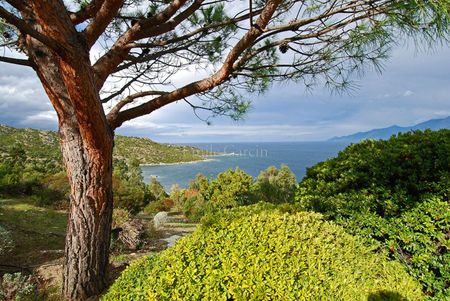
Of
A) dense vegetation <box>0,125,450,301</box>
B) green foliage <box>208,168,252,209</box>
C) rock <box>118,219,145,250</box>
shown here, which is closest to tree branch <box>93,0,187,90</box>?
dense vegetation <box>0,125,450,301</box>

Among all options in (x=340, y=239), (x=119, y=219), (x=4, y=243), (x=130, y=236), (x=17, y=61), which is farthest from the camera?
(x=119, y=219)

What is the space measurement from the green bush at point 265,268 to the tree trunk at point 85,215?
111 centimetres

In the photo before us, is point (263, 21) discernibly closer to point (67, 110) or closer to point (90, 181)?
point (67, 110)

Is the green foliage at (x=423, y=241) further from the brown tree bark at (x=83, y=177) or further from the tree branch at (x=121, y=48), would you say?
the tree branch at (x=121, y=48)

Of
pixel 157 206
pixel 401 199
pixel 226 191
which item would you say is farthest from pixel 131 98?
pixel 226 191

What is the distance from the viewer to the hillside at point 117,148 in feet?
110

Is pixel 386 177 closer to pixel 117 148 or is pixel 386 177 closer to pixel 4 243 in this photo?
pixel 4 243

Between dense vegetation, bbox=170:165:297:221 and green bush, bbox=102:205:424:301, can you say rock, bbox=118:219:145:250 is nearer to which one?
green bush, bbox=102:205:424:301

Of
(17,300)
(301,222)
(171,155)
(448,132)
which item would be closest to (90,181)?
(17,300)

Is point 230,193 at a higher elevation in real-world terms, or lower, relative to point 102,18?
lower

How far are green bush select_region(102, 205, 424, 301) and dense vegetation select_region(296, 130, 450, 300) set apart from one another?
298 mm

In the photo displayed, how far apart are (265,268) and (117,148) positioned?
177 feet

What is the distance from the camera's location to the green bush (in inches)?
73.5

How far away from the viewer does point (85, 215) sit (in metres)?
3.07
